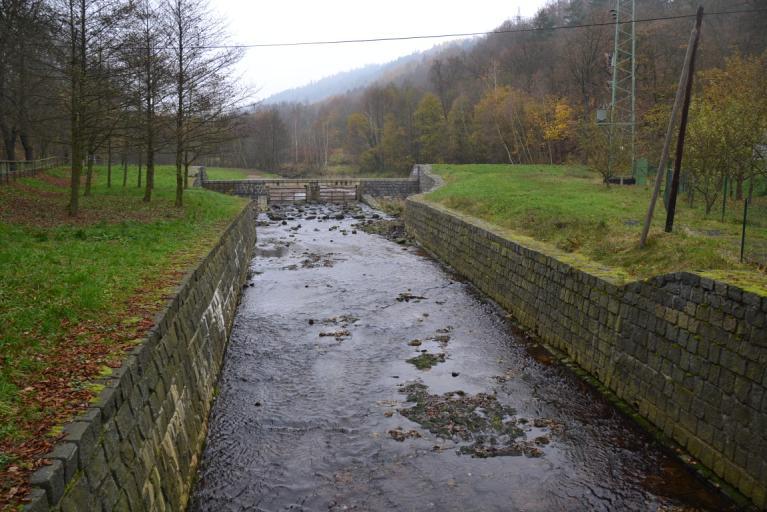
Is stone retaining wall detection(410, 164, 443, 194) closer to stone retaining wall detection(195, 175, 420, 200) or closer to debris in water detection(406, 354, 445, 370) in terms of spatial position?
stone retaining wall detection(195, 175, 420, 200)

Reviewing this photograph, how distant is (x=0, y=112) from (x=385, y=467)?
29.2 meters

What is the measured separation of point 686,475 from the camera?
827 centimetres

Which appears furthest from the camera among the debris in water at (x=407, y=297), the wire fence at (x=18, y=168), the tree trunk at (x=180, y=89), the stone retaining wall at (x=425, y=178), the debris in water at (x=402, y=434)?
the stone retaining wall at (x=425, y=178)

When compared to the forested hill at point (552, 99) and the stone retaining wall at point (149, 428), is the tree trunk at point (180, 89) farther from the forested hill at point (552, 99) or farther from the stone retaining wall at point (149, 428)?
the stone retaining wall at point (149, 428)

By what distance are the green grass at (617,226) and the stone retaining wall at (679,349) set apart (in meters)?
0.49

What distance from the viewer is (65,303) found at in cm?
796

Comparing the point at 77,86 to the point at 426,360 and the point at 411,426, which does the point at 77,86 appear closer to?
the point at 426,360

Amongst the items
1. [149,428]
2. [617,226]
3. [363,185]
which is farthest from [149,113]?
[363,185]

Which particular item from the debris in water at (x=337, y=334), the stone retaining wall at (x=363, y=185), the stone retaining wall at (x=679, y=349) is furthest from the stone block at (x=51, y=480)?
the stone retaining wall at (x=363, y=185)

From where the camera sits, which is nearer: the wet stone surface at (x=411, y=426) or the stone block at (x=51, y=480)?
the stone block at (x=51, y=480)

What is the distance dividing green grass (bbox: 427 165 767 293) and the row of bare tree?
12903 mm

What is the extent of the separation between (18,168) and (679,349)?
31265mm

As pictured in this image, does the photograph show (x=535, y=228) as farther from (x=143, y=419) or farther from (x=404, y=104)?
(x=404, y=104)

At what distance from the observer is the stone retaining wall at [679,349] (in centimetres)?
751
